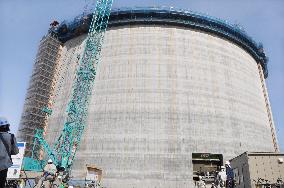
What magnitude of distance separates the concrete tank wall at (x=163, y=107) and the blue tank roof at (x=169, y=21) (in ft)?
3.96

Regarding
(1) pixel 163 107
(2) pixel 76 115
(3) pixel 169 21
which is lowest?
(2) pixel 76 115

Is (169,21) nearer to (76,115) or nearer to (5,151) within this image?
(76,115)

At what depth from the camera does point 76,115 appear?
169ft

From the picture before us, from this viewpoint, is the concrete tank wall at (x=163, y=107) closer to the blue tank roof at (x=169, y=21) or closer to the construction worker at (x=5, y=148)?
the blue tank roof at (x=169, y=21)

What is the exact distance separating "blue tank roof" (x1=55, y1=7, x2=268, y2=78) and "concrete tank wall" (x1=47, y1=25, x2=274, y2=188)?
3.96 feet

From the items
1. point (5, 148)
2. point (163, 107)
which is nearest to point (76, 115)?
point (163, 107)

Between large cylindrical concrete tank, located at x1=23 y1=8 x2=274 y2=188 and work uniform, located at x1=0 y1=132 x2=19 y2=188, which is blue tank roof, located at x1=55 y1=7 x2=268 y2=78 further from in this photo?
work uniform, located at x1=0 y1=132 x2=19 y2=188

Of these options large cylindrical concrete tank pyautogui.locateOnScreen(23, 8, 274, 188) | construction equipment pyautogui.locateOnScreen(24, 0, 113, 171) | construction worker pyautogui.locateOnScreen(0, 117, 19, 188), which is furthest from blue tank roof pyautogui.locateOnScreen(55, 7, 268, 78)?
construction worker pyautogui.locateOnScreen(0, 117, 19, 188)

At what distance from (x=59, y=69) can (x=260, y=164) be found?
153 feet

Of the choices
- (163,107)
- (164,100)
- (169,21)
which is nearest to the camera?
(163,107)

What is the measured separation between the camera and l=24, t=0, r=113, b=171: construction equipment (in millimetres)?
49844

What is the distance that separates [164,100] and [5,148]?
4357cm

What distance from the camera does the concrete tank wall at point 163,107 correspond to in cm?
4488

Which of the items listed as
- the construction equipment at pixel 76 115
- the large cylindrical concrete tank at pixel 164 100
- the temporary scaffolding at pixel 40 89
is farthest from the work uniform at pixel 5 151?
the temporary scaffolding at pixel 40 89
